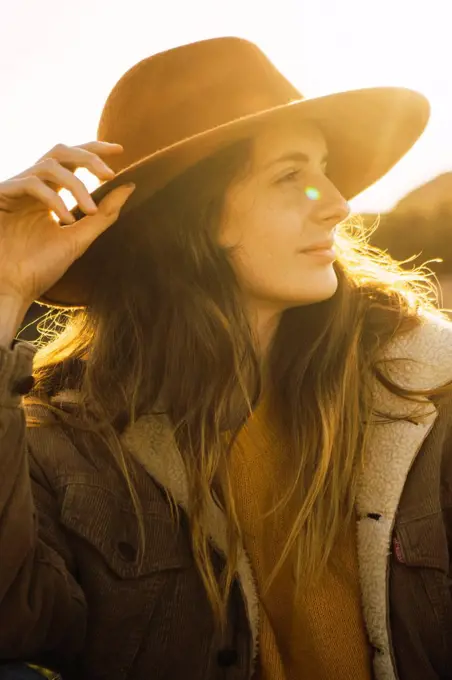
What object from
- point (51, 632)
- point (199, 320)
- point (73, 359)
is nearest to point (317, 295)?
point (199, 320)

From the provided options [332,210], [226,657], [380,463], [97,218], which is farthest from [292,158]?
[226,657]

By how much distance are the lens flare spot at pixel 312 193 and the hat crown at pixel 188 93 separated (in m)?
0.30

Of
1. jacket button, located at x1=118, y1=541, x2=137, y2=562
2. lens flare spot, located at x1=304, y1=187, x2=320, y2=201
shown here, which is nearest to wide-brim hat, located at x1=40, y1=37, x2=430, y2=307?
lens flare spot, located at x1=304, y1=187, x2=320, y2=201

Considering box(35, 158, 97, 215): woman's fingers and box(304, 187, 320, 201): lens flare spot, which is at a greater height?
box(35, 158, 97, 215): woman's fingers

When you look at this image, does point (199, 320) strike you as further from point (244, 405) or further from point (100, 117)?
point (100, 117)

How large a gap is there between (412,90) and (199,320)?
1.11 m

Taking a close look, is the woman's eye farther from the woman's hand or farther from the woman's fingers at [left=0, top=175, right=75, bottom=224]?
the woman's fingers at [left=0, top=175, right=75, bottom=224]

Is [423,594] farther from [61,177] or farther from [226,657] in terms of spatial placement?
[61,177]

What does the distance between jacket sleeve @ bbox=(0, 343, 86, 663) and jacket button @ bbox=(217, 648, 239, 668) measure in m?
0.43

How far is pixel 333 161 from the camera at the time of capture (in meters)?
2.93

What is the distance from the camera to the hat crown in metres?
2.44

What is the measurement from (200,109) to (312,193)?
1.50 ft

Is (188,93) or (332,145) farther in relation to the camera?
(332,145)

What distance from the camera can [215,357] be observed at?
2.58 meters
